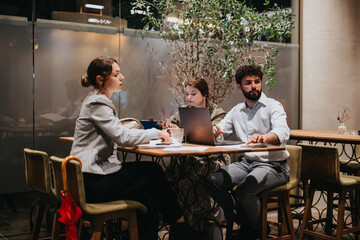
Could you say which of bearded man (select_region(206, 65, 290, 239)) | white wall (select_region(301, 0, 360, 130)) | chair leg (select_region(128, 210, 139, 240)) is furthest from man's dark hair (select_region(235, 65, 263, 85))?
white wall (select_region(301, 0, 360, 130))

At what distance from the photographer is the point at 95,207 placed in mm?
2670

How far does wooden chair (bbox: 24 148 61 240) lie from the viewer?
3.05 meters

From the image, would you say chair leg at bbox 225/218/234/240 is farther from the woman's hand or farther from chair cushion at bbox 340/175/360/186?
chair cushion at bbox 340/175/360/186

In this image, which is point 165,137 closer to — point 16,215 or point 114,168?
point 114,168

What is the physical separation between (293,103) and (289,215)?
10.5ft

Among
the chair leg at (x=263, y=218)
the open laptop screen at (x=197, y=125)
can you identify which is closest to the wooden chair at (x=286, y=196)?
the chair leg at (x=263, y=218)

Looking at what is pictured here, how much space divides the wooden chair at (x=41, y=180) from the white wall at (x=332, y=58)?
396 centimetres

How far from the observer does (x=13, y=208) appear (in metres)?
4.52

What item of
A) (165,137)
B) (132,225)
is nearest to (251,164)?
(165,137)

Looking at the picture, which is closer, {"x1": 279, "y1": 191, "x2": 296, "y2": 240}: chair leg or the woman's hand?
the woman's hand

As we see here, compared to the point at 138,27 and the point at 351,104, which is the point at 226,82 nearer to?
the point at 138,27

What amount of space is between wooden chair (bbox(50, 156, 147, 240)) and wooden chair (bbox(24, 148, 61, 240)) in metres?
0.29

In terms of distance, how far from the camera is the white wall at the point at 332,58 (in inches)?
228

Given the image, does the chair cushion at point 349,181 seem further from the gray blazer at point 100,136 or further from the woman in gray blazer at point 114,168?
the gray blazer at point 100,136
